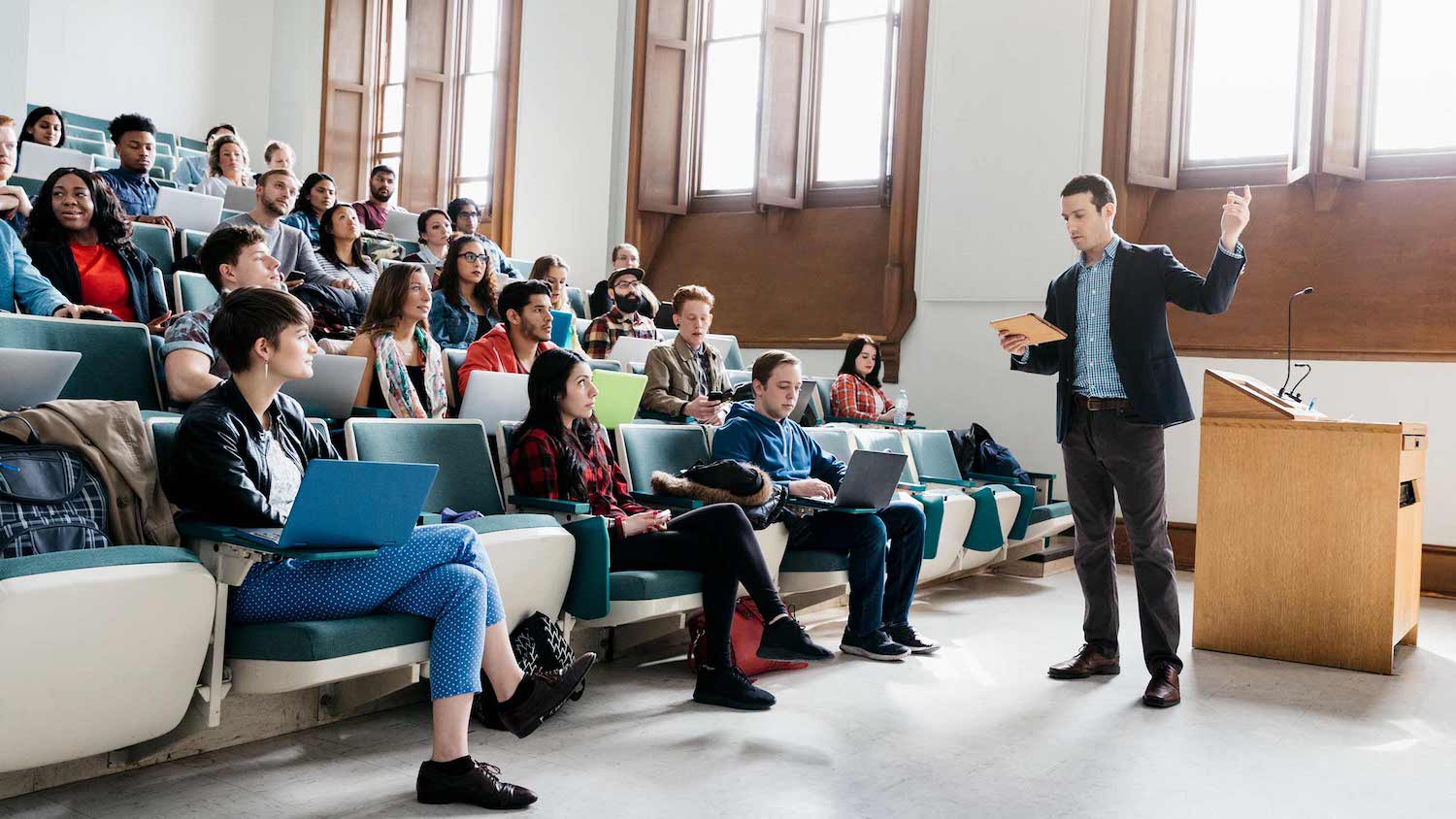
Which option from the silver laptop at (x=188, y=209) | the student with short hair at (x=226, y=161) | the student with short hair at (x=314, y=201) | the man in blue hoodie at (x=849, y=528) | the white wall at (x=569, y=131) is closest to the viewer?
the man in blue hoodie at (x=849, y=528)

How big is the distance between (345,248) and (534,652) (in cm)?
251

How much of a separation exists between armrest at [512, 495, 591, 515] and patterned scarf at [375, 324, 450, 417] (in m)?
0.55

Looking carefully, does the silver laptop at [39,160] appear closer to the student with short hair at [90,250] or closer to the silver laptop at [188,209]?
the silver laptop at [188,209]

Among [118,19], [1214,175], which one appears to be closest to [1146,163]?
[1214,175]

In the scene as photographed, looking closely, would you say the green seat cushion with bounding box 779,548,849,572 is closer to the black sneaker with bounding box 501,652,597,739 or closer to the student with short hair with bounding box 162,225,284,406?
the black sneaker with bounding box 501,652,597,739

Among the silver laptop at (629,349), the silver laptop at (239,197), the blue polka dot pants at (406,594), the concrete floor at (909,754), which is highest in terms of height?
the silver laptop at (239,197)

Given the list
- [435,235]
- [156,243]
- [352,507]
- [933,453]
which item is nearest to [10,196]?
[156,243]

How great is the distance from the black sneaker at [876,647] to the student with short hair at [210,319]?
1.81m

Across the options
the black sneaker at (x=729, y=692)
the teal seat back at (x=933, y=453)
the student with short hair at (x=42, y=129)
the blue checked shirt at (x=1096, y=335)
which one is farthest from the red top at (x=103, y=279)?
the student with short hair at (x=42, y=129)

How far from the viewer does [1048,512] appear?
5012 millimetres

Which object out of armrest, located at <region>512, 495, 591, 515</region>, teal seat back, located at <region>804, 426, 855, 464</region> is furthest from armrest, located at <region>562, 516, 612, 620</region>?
teal seat back, located at <region>804, 426, 855, 464</region>

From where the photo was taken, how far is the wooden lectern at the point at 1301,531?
335 centimetres

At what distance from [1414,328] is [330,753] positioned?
5.04 meters

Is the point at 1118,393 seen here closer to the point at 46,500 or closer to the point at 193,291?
the point at 46,500
